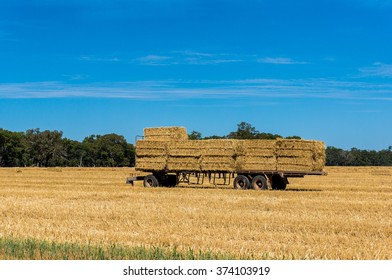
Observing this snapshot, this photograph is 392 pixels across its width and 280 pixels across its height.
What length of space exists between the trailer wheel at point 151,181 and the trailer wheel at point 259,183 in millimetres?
4845

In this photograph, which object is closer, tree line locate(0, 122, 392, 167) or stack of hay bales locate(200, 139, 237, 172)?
stack of hay bales locate(200, 139, 237, 172)

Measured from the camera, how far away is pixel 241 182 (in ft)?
85.1

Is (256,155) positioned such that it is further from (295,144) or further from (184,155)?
(184,155)

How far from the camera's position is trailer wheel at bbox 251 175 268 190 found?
82.6 ft

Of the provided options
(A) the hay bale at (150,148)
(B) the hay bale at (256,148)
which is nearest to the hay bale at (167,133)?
(A) the hay bale at (150,148)

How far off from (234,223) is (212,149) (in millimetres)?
12419

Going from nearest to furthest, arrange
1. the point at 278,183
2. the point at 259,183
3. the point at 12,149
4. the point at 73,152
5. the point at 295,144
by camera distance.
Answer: the point at 295,144, the point at 259,183, the point at 278,183, the point at 12,149, the point at 73,152

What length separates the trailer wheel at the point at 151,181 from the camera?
91.5 feet

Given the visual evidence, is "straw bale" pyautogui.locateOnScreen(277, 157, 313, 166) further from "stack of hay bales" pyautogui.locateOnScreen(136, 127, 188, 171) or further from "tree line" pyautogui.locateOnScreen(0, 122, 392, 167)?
"tree line" pyautogui.locateOnScreen(0, 122, 392, 167)

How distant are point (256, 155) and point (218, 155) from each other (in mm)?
1675

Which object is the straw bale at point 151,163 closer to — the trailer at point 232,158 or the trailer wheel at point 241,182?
the trailer at point 232,158

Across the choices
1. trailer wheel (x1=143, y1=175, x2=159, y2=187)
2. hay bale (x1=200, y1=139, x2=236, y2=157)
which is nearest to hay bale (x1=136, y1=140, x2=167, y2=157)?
trailer wheel (x1=143, y1=175, x2=159, y2=187)

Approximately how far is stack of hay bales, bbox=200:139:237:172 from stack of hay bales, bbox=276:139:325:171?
198cm

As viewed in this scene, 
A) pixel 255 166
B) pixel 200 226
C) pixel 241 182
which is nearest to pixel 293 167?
pixel 255 166
